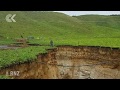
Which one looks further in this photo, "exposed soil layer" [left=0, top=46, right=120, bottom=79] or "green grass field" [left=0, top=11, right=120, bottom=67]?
"exposed soil layer" [left=0, top=46, right=120, bottom=79]

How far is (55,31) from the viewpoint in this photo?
1020cm

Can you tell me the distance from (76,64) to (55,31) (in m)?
1.22

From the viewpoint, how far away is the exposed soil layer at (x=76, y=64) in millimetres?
9719

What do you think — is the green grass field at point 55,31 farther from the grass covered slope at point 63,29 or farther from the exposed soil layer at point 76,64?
the exposed soil layer at point 76,64

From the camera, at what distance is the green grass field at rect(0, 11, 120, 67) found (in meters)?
9.59

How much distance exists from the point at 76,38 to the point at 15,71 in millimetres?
2517

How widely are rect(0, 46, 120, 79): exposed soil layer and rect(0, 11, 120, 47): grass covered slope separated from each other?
31cm

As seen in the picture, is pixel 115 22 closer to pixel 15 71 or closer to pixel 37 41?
pixel 37 41
